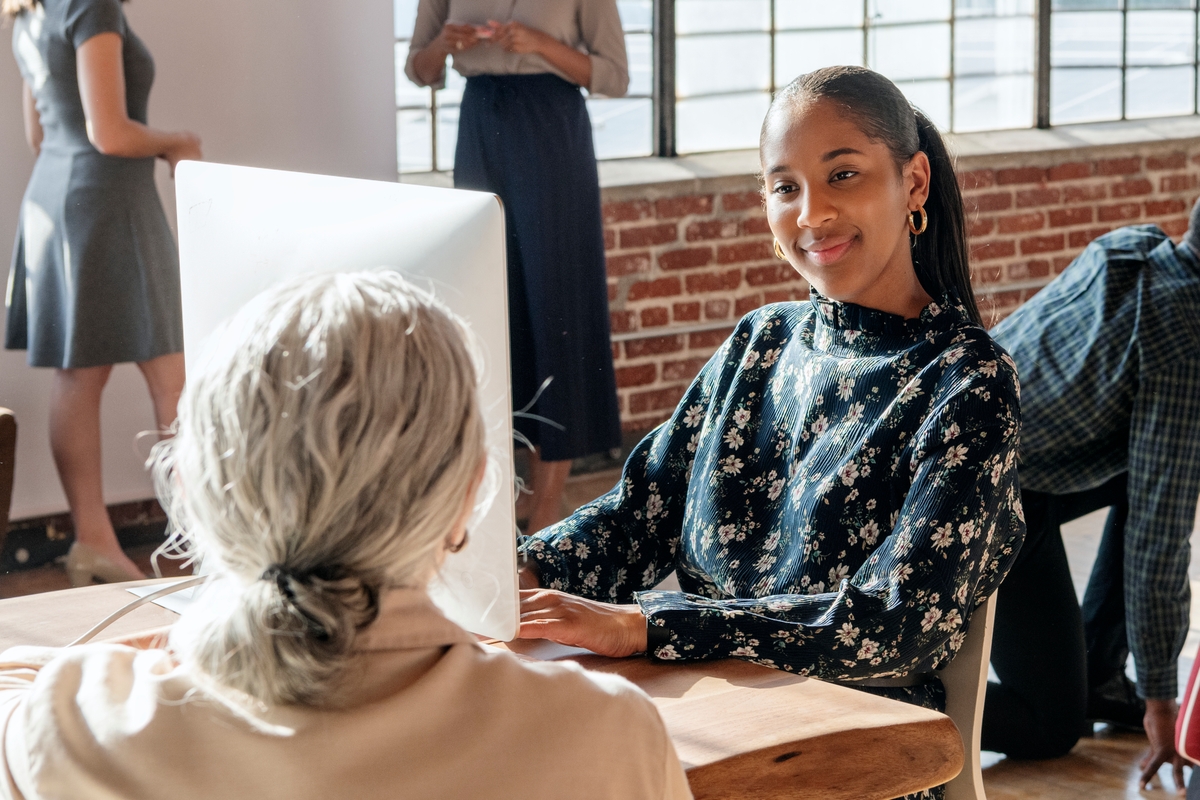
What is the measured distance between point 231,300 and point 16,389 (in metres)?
2.40

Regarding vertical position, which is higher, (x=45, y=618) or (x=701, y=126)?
(x=701, y=126)

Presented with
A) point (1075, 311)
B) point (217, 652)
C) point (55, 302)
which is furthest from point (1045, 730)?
point (55, 302)

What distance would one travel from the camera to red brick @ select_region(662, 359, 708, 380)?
4.91 meters

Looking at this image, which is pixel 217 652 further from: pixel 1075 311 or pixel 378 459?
pixel 1075 311

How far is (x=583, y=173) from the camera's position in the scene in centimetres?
378

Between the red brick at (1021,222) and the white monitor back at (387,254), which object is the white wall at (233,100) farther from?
the red brick at (1021,222)

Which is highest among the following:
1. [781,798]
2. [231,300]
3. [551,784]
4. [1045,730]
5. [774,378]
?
[231,300]

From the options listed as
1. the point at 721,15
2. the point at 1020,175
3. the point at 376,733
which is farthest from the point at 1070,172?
the point at 376,733

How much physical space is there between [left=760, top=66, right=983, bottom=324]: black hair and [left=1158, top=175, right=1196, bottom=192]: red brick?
4.67m

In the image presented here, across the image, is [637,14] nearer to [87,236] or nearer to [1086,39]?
[1086,39]

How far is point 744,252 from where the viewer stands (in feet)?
16.5

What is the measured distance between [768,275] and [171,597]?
148 inches

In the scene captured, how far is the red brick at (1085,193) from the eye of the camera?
18.6 feet

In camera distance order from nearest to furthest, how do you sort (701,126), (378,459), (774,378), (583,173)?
(378,459)
(774,378)
(583,173)
(701,126)
